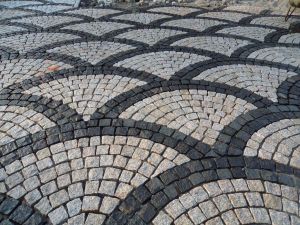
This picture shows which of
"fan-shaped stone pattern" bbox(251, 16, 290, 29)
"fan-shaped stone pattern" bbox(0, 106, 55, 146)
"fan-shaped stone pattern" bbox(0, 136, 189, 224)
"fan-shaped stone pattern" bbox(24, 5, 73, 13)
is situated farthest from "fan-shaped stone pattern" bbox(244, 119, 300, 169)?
"fan-shaped stone pattern" bbox(24, 5, 73, 13)

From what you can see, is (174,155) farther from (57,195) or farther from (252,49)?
(252,49)

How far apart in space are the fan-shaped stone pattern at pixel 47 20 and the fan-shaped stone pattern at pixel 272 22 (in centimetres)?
455

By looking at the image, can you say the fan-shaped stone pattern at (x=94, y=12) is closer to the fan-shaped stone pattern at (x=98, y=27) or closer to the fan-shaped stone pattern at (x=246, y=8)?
the fan-shaped stone pattern at (x=98, y=27)

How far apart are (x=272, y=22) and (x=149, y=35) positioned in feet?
10.6

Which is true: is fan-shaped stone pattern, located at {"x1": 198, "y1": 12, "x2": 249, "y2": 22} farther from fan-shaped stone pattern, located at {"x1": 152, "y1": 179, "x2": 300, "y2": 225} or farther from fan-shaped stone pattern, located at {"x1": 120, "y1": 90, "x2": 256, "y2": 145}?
fan-shaped stone pattern, located at {"x1": 152, "y1": 179, "x2": 300, "y2": 225}

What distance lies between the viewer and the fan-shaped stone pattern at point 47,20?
7.79 metres

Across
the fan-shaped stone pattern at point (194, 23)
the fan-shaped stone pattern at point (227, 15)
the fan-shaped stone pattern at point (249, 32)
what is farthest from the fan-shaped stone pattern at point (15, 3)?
the fan-shaped stone pattern at point (249, 32)

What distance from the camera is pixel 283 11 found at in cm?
904

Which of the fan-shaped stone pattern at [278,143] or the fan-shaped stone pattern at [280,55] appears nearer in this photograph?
the fan-shaped stone pattern at [278,143]

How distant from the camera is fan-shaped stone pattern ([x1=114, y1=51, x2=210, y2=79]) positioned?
17.2 ft

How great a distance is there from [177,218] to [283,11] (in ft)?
26.7

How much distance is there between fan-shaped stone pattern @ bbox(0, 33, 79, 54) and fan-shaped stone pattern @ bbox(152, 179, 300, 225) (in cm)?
465

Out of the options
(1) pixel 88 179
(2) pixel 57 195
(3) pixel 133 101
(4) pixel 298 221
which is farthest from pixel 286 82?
(2) pixel 57 195

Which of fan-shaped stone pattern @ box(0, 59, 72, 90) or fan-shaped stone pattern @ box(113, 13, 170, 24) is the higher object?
fan-shaped stone pattern @ box(113, 13, 170, 24)
